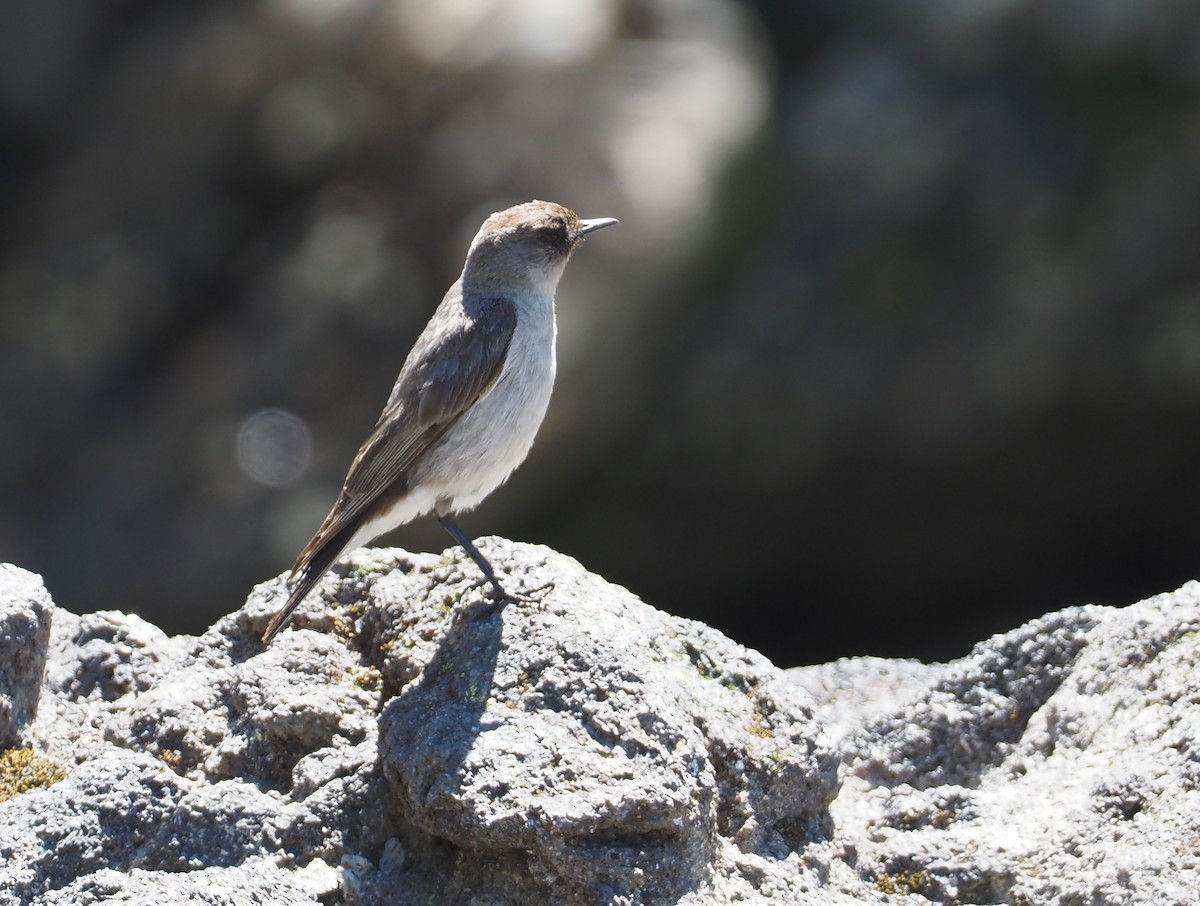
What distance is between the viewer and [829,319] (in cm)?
1362

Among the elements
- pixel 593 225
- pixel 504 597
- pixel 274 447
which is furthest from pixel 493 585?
pixel 274 447

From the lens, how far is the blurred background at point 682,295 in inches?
513

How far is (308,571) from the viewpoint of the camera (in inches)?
208

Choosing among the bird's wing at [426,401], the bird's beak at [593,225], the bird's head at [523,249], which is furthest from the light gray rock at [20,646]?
the bird's beak at [593,225]

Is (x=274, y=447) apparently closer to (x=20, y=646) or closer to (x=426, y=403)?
(x=426, y=403)

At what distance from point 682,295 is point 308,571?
31.3 ft

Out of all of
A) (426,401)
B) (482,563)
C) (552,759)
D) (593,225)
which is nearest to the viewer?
(552,759)

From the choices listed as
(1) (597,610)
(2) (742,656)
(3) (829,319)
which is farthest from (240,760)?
(3) (829,319)

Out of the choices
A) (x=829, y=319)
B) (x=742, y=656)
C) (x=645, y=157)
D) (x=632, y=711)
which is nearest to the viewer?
(x=632, y=711)

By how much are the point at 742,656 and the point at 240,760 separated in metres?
1.64

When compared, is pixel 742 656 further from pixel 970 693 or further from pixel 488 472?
pixel 488 472

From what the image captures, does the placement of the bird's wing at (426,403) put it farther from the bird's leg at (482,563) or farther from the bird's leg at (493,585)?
the bird's leg at (493,585)

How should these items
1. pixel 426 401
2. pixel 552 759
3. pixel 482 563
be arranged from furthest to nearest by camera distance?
pixel 426 401
pixel 482 563
pixel 552 759

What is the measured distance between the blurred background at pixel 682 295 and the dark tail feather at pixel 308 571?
7.85 meters
